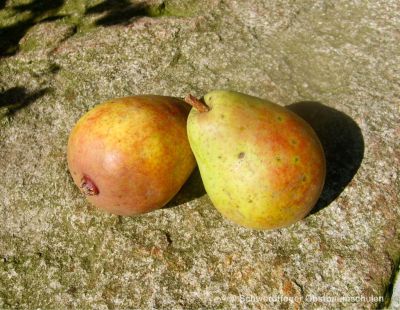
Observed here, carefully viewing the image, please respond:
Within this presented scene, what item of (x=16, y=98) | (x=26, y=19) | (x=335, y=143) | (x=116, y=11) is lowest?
(x=335, y=143)

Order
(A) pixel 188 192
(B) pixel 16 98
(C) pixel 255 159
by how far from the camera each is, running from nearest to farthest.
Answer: (C) pixel 255 159 < (A) pixel 188 192 < (B) pixel 16 98

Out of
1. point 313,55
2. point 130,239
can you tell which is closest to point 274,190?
point 130,239

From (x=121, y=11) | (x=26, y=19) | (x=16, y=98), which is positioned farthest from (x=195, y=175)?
(x=26, y=19)

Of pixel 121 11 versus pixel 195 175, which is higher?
pixel 121 11

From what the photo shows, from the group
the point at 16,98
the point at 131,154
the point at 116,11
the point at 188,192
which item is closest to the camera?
the point at 131,154

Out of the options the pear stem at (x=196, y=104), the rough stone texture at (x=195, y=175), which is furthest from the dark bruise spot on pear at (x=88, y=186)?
the pear stem at (x=196, y=104)

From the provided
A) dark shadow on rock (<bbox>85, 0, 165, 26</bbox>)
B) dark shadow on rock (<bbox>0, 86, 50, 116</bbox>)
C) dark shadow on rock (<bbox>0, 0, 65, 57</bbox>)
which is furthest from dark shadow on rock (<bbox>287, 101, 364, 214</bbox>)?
dark shadow on rock (<bbox>0, 0, 65, 57</bbox>)

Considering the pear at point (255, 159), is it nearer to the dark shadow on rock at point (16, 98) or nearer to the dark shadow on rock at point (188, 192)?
the dark shadow on rock at point (188, 192)

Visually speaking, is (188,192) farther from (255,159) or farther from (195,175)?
(255,159)
